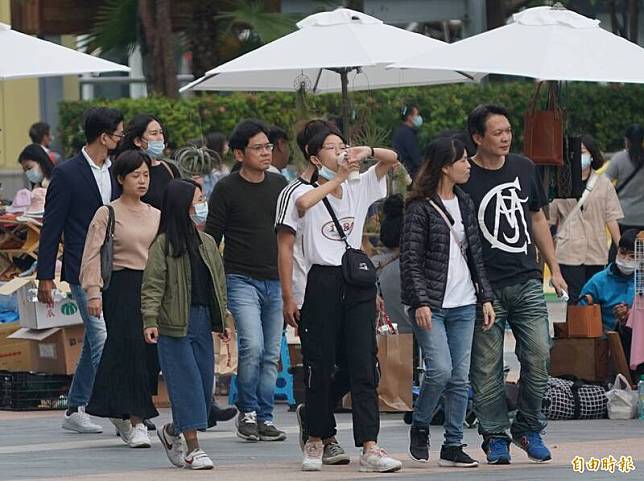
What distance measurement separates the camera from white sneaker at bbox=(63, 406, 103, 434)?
1122 centimetres

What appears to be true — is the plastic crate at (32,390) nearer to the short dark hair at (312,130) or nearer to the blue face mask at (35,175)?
the short dark hair at (312,130)

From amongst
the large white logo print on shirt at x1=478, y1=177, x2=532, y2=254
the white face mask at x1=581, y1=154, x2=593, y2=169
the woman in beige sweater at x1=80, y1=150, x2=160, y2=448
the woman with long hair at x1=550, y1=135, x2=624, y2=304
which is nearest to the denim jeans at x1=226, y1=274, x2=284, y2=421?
the woman in beige sweater at x1=80, y1=150, x2=160, y2=448

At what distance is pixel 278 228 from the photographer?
367 inches

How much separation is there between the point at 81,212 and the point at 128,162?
2.92 ft

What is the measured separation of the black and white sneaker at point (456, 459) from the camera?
9305 mm

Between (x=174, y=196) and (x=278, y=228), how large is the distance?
0.60 meters

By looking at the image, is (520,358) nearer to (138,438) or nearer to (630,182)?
(138,438)

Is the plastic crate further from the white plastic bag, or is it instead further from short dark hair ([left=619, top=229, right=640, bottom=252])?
short dark hair ([left=619, top=229, right=640, bottom=252])

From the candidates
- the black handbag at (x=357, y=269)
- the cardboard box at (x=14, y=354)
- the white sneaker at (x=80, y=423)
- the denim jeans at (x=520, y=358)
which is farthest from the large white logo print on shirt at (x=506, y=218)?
the cardboard box at (x=14, y=354)

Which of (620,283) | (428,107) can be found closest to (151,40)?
(428,107)

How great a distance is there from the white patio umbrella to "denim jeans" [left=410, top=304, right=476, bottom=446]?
10.4 feet

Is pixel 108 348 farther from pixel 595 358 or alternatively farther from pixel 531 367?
pixel 595 358

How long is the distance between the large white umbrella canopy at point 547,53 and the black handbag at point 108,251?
219 centimetres

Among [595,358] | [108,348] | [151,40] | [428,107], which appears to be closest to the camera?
[108,348]
